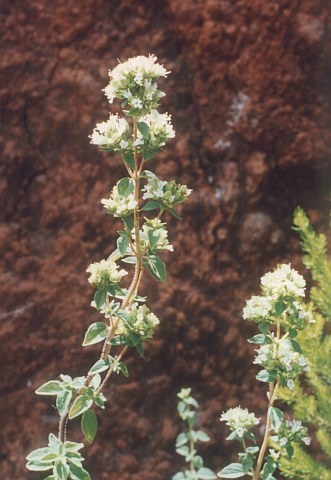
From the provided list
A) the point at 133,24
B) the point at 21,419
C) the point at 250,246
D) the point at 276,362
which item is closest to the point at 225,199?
the point at 250,246

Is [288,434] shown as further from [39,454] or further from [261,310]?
[39,454]

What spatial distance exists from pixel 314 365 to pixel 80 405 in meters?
0.80

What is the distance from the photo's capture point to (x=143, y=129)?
104 cm

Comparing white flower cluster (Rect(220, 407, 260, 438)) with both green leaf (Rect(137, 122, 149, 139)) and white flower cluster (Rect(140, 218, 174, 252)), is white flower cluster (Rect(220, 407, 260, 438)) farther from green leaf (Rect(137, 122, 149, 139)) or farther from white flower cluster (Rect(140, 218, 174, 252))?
green leaf (Rect(137, 122, 149, 139))

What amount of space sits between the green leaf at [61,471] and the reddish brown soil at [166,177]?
1.69 feet

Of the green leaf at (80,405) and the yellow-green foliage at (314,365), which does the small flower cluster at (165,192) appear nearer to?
the green leaf at (80,405)

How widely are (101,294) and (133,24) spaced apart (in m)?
0.82

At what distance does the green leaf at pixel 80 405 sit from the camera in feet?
3.65

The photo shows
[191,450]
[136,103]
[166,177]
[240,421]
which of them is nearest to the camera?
[136,103]

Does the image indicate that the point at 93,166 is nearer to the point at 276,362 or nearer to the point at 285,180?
the point at 285,180

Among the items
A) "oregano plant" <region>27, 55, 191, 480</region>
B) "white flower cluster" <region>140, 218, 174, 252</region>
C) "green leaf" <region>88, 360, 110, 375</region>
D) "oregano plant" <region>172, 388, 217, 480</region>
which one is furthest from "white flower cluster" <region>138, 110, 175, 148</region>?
"oregano plant" <region>172, 388, 217, 480</region>

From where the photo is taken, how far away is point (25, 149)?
1584 millimetres

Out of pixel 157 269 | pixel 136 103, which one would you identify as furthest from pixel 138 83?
pixel 157 269

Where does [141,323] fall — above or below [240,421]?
above
